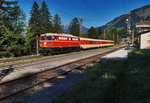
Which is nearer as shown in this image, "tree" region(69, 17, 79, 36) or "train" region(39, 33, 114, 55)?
"train" region(39, 33, 114, 55)

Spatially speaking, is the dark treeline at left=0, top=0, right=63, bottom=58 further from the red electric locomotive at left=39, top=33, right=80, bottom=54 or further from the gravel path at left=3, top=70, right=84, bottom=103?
the gravel path at left=3, top=70, right=84, bottom=103

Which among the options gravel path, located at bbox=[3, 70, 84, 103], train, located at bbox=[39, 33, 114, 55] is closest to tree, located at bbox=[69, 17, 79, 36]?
train, located at bbox=[39, 33, 114, 55]

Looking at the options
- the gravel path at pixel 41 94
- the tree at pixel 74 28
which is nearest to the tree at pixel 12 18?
the gravel path at pixel 41 94

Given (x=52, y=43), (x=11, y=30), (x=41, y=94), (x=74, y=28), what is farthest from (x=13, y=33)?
(x=74, y=28)

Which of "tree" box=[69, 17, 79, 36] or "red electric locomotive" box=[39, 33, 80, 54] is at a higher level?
"tree" box=[69, 17, 79, 36]

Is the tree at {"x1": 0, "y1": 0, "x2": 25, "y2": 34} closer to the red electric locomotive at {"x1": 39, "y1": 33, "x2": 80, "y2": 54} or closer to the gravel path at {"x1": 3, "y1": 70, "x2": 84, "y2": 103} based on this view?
the red electric locomotive at {"x1": 39, "y1": 33, "x2": 80, "y2": 54}

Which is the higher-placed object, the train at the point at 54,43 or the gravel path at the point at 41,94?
the train at the point at 54,43

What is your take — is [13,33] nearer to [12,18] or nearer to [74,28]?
[12,18]

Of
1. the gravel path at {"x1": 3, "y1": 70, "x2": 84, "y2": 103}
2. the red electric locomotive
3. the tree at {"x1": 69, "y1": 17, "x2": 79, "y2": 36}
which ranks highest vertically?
the tree at {"x1": 69, "y1": 17, "x2": 79, "y2": 36}

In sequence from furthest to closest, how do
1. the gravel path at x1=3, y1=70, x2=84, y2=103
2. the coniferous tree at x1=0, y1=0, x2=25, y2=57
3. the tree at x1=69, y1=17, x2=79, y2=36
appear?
the tree at x1=69, y1=17, x2=79, y2=36 < the coniferous tree at x1=0, y1=0, x2=25, y2=57 < the gravel path at x1=3, y1=70, x2=84, y2=103

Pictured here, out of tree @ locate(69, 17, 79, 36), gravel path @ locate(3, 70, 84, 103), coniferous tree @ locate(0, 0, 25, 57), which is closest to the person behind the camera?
gravel path @ locate(3, 70, 84, 103)

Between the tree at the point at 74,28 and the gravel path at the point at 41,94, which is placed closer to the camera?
the gravel path at the point at 41,94

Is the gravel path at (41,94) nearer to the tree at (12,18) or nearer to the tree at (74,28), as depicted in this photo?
the tree at (12,18)

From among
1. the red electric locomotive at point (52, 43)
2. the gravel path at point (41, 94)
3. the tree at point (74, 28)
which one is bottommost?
the gravel path at point (41, 94)
